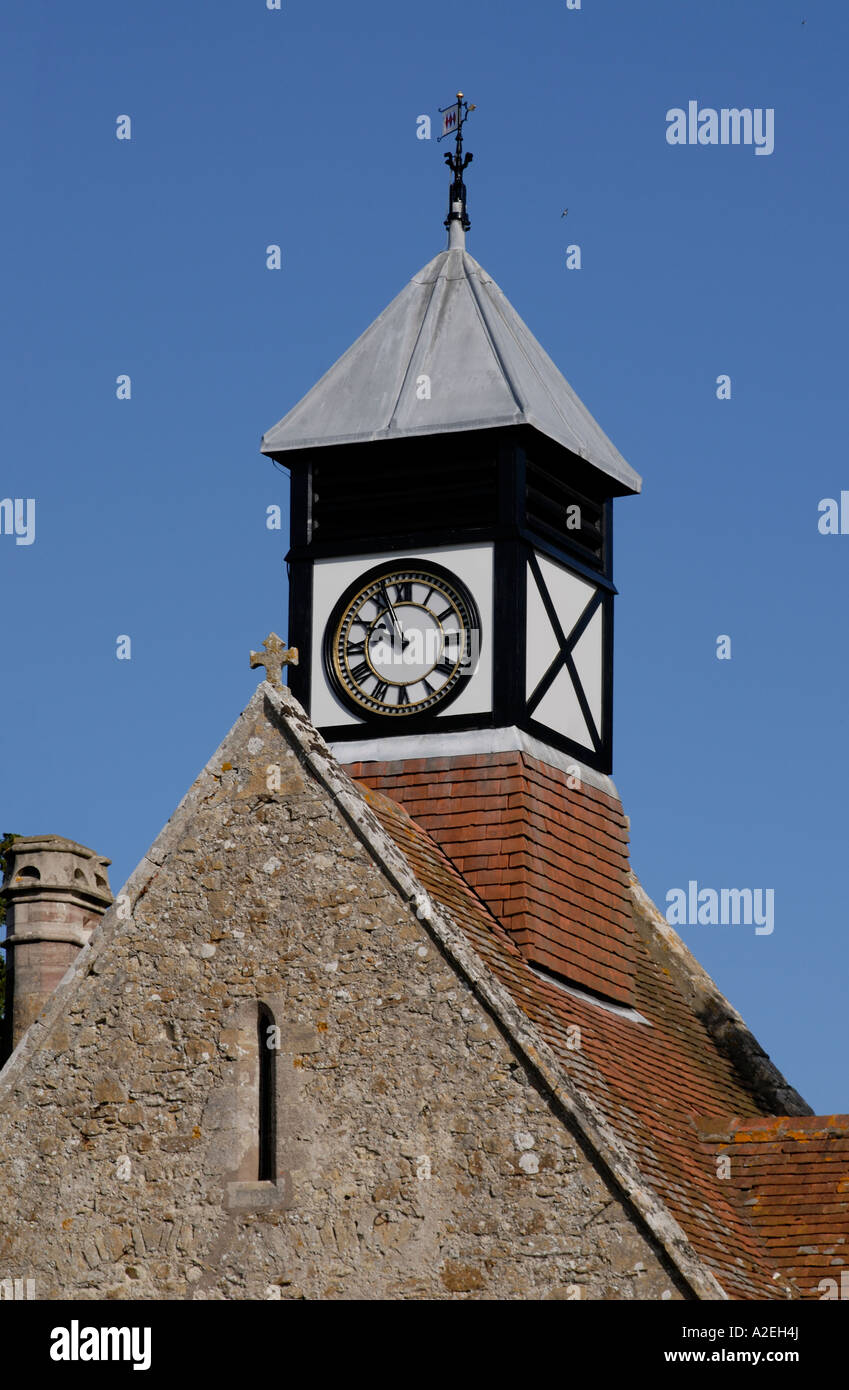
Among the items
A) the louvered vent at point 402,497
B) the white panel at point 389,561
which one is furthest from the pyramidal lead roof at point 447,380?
the white panel at point 389,561


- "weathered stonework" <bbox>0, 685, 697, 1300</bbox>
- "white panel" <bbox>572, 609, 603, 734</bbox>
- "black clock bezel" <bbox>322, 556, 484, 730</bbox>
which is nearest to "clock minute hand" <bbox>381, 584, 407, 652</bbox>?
"black clock bezel" <bbox>322, 556, 484, 730</bbox>

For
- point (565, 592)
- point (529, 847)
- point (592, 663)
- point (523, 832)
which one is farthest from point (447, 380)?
point (529, 847)

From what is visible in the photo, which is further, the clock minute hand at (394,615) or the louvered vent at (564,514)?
the louvered vent at (564,514)

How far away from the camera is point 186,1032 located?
20.7 meters

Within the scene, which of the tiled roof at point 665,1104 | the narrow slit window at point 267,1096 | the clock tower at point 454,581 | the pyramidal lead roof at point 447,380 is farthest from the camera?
the pyramidal lead roof at point 447,380

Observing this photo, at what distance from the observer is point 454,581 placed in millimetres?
23875

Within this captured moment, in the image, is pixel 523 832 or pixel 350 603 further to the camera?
pixel 350 603

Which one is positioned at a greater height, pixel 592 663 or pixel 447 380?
pixel 447 380

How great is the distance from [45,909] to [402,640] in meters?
3.70

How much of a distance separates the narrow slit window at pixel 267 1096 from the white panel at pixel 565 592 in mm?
5393

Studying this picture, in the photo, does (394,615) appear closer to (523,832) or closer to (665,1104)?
(523,832)

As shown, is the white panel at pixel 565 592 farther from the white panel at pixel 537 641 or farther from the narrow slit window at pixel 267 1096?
the narrow slit window at pixel 267 1096

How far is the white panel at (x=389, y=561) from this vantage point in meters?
23.7

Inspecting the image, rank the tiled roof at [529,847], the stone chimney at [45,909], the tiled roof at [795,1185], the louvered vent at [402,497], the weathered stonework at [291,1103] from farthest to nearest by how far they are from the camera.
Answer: the louvered vent at [402,497] < the stone chimney at [45,909] < the tiled roof at [529,847] < the tiled roof at [795,1185] < the weathered stonework at [291,1103]
